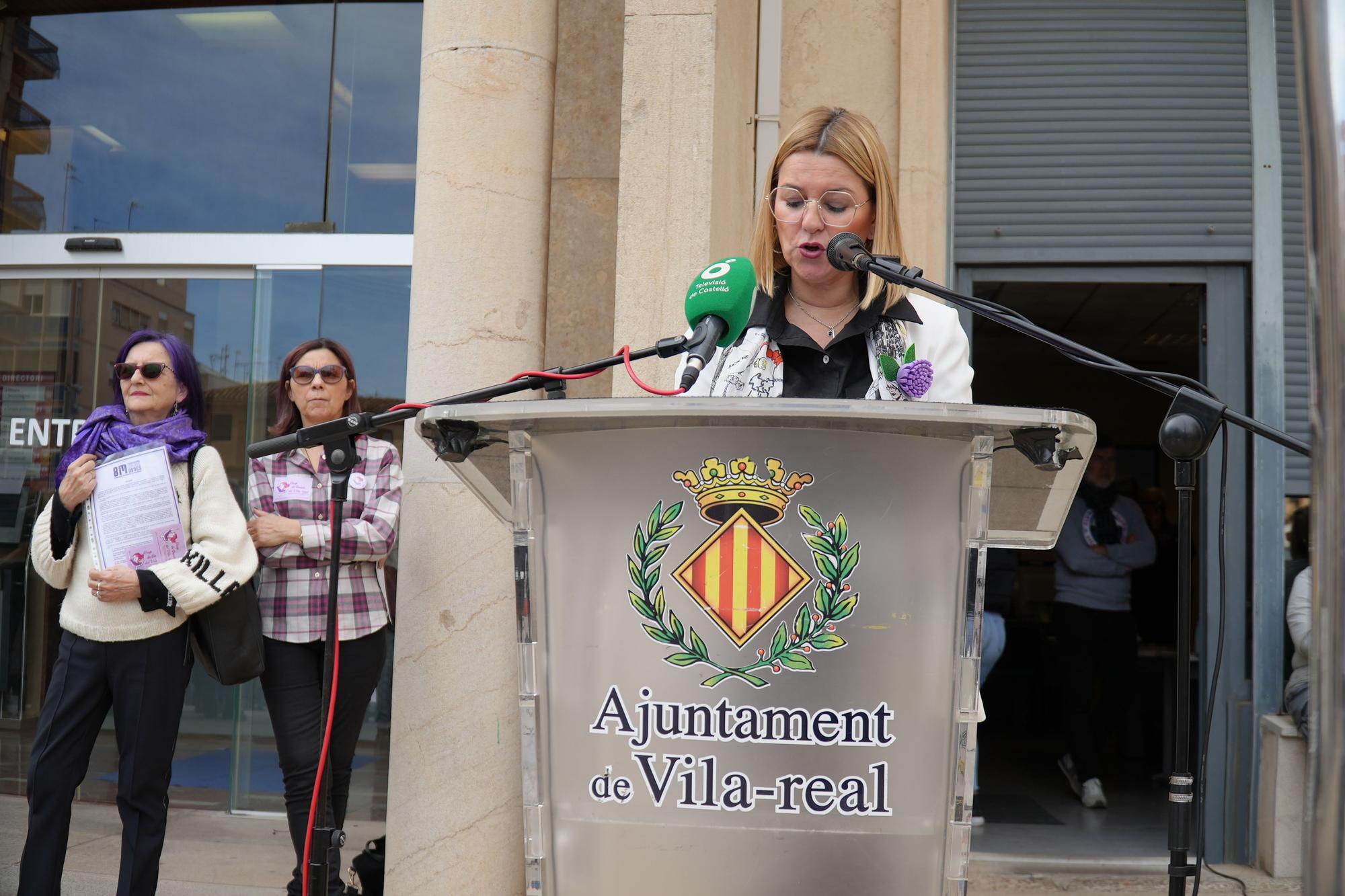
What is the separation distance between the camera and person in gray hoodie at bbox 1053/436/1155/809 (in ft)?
22.7

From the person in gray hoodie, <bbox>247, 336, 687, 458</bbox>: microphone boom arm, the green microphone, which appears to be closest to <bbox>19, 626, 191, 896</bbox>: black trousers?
<bbox>247, 336, 687, 458</bbox>: microphone boom arm

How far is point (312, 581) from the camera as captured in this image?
4.18m

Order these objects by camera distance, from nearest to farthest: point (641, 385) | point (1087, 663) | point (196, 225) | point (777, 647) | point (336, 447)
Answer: point (777, 647) < point (641, 385) < point (336, 447) < point (196, 225) < point (1087, 663)

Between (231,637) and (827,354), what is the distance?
102 inches

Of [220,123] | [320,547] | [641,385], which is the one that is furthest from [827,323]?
[220,123]

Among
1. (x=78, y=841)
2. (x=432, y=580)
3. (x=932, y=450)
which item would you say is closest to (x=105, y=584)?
(x=432, y=580)

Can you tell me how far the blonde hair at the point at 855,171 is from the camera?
7.21 ft

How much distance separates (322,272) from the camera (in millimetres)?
6418

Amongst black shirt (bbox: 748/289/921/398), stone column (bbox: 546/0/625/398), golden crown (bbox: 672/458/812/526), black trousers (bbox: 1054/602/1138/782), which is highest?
stone column (bbox: 546/0/625/398)

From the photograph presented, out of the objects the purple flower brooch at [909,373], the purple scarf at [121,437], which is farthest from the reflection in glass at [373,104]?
the purple flower brooch at [909,373]

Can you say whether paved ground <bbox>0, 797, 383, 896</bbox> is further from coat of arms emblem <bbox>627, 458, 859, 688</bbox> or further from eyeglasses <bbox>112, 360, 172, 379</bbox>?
coat of arms emblem <bbox>627, 458, 859, 688</bbox>

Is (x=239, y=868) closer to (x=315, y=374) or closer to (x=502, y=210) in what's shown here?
(x=315, y=374)

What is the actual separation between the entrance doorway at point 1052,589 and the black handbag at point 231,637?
2891 mm

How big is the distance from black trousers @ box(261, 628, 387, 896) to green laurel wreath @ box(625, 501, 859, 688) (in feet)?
9.06
